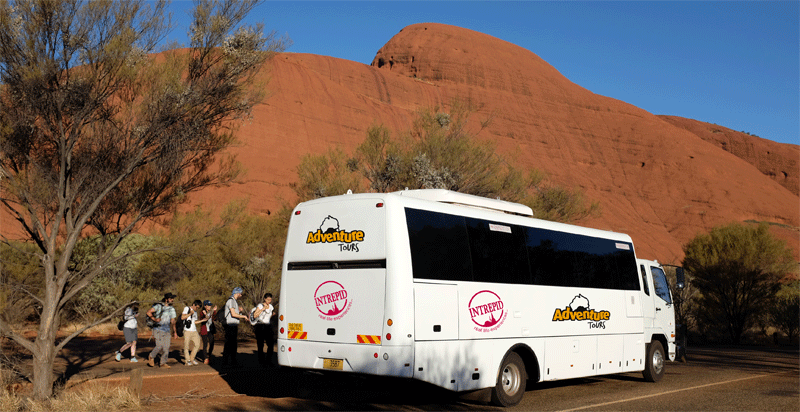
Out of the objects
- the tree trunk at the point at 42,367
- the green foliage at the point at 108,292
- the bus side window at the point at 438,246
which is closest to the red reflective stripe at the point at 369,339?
the bus side window at the point at 438,246

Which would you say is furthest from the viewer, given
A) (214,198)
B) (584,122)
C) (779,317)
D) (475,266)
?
(584,122)

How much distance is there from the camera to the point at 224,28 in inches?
484

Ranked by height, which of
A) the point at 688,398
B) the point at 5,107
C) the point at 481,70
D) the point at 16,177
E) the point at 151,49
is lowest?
the point at 688,398

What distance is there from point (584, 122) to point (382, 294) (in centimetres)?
9195

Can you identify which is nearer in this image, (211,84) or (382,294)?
(382,294)

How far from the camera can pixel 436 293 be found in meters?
9.85

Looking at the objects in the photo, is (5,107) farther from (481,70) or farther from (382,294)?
(481,70)

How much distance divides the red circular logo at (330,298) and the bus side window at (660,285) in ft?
28.7

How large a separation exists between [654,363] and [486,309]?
259 inches

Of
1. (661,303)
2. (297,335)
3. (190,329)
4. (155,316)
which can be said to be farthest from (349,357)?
(661,303)

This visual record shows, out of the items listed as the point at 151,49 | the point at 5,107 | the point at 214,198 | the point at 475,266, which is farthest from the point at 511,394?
the point at 214,198

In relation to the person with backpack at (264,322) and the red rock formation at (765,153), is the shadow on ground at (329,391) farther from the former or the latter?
the red rock formation at (765,153)

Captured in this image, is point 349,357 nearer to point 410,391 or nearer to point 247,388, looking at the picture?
point 410,391

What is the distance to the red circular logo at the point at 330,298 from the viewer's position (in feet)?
33.0
